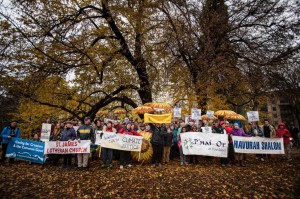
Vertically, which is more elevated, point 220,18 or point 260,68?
point 220,18

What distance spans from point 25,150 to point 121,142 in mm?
5101

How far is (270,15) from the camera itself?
1397 centimetres

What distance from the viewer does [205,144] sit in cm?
1032

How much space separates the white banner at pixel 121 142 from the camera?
9.64 meters

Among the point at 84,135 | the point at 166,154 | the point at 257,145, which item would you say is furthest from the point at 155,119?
the point at 257,145

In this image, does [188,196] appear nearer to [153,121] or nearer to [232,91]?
[153,121]

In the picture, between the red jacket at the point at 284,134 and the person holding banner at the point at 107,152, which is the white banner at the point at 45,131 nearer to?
the person holding banner at the point at 107,152

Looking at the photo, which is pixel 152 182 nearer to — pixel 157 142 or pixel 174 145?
pixel 157 142

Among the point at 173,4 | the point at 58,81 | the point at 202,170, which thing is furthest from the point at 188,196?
the point at 173,4

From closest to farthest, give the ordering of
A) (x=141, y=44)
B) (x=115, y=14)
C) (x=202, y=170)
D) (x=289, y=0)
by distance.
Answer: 1. (x=202, y=170)
2. (x=289, y=0)
3. (x=115, y=14)
4. (x=141, y=44)

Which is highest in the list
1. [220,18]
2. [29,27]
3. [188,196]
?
[220,18]

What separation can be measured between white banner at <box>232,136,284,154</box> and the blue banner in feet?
31.7

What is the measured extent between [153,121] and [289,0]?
38.8ft

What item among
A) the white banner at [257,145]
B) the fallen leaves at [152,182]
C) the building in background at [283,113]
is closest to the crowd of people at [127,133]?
the white banner at [257,145]
